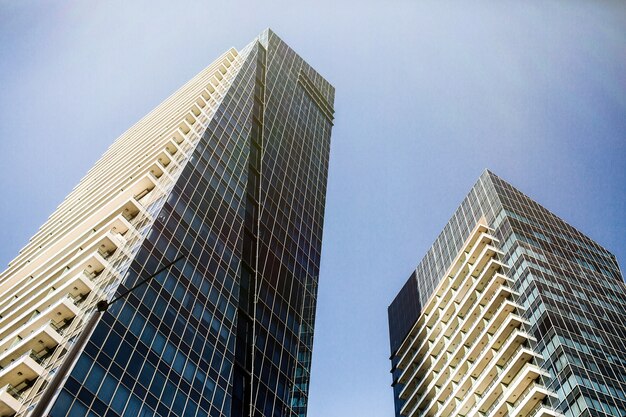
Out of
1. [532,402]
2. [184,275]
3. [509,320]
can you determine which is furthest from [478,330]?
[184,275]

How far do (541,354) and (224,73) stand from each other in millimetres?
70233

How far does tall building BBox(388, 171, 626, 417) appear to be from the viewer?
70.5 m

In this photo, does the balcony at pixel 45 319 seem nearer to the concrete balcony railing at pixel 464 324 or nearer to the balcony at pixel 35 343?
the balcony at pixel 35 343

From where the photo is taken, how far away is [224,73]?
373 feet

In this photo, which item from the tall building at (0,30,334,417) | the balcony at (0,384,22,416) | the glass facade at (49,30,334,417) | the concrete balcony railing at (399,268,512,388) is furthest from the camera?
the concrete balcony railing at (399,268,512,388)

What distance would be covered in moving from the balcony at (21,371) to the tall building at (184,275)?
0.11m

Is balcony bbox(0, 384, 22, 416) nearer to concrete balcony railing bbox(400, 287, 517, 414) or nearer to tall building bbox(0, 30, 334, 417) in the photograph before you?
tall building bbox(0, 30, 334, 417)

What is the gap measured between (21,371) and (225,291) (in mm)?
21524

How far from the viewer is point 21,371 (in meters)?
46.7

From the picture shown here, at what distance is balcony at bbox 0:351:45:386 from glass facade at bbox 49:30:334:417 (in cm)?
466

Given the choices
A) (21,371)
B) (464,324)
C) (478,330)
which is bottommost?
(464,324)

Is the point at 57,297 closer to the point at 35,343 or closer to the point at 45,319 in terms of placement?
the point at 45,319

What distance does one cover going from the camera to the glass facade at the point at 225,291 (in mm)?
48281

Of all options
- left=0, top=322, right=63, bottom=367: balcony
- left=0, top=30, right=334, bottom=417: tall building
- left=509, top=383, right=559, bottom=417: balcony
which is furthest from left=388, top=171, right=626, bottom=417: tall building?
left=0, top=322, right=63, bottom=367: balcony
